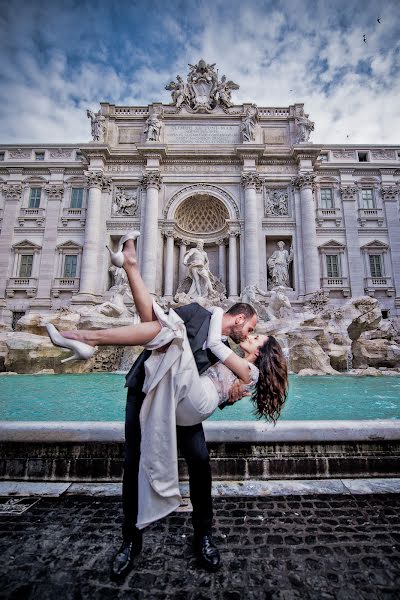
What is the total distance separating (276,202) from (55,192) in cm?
1402

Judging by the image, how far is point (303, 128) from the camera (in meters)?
18.9

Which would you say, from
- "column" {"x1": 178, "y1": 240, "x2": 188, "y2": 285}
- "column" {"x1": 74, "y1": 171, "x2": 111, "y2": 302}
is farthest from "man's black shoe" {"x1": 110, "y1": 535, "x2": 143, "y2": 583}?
"column" {"x1": 178, "y1": 240, "x2": 188, "y2": 285}

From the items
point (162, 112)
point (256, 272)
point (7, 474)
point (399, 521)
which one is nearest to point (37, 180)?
point (162, 112)

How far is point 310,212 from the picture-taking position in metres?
18.0

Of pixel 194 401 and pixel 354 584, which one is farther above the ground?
pixel 194 401

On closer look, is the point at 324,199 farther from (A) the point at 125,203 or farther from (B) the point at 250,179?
(A) the point at 125,203

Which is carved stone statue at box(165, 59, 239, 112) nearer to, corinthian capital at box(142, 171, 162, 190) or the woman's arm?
corinthian capital at box(142, 171, 162, 190)

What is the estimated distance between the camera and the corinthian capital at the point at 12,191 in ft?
65.5

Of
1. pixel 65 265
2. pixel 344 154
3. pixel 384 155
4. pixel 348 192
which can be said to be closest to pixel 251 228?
pixel 348 192

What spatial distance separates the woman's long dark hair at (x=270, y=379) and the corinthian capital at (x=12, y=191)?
75.3 ft

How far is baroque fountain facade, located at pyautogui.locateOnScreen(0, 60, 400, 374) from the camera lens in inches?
698

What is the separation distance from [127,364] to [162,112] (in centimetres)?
1664

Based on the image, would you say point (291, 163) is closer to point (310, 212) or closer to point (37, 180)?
point (310, 212)

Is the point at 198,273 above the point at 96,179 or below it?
below
